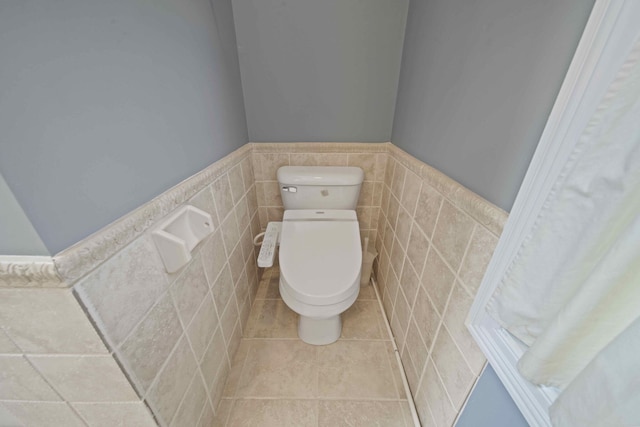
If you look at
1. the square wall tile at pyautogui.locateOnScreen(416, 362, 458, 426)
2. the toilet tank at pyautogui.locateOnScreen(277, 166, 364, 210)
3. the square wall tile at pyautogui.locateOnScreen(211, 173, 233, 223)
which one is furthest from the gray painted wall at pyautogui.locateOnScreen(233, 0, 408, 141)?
the square wall tile at pyautogui.locateOnScreen(416, 362, 458, 426)

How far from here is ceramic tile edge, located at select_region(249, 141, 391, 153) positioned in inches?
47.9

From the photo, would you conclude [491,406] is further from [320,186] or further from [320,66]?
[320,66]

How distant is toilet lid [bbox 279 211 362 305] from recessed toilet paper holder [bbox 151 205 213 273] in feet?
1.31

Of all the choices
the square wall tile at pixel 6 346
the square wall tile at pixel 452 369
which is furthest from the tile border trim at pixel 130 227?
the square wall tile at pixel 452 369

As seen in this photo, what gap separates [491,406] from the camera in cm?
51

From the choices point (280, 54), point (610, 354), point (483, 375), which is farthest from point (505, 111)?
point (280, 54)

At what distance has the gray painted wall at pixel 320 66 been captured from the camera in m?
0.99

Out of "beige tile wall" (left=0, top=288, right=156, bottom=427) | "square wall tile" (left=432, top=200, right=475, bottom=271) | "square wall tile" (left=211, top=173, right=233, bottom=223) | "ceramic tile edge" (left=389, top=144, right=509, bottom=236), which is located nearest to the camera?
"beige tile wall" (left=0, top=288, right=156, bottom=427)

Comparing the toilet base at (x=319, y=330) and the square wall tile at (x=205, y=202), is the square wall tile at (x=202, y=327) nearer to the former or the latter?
the square wall tile at (x=205, y=202)

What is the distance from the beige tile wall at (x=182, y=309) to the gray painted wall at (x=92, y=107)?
11cm

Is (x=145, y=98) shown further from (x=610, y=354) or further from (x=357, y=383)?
(x=357, y=383)

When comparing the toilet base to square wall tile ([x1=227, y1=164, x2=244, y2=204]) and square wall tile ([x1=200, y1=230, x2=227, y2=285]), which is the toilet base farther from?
square wall tile ([x1=227, y1=164, x2=244, y2=204])

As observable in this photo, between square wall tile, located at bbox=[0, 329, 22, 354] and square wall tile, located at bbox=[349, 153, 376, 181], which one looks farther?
square wall tile, located at bbox=[349, 153, 376, 181]

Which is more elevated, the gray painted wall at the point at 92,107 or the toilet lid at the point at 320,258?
the gray painted wall at the point at 92,107
